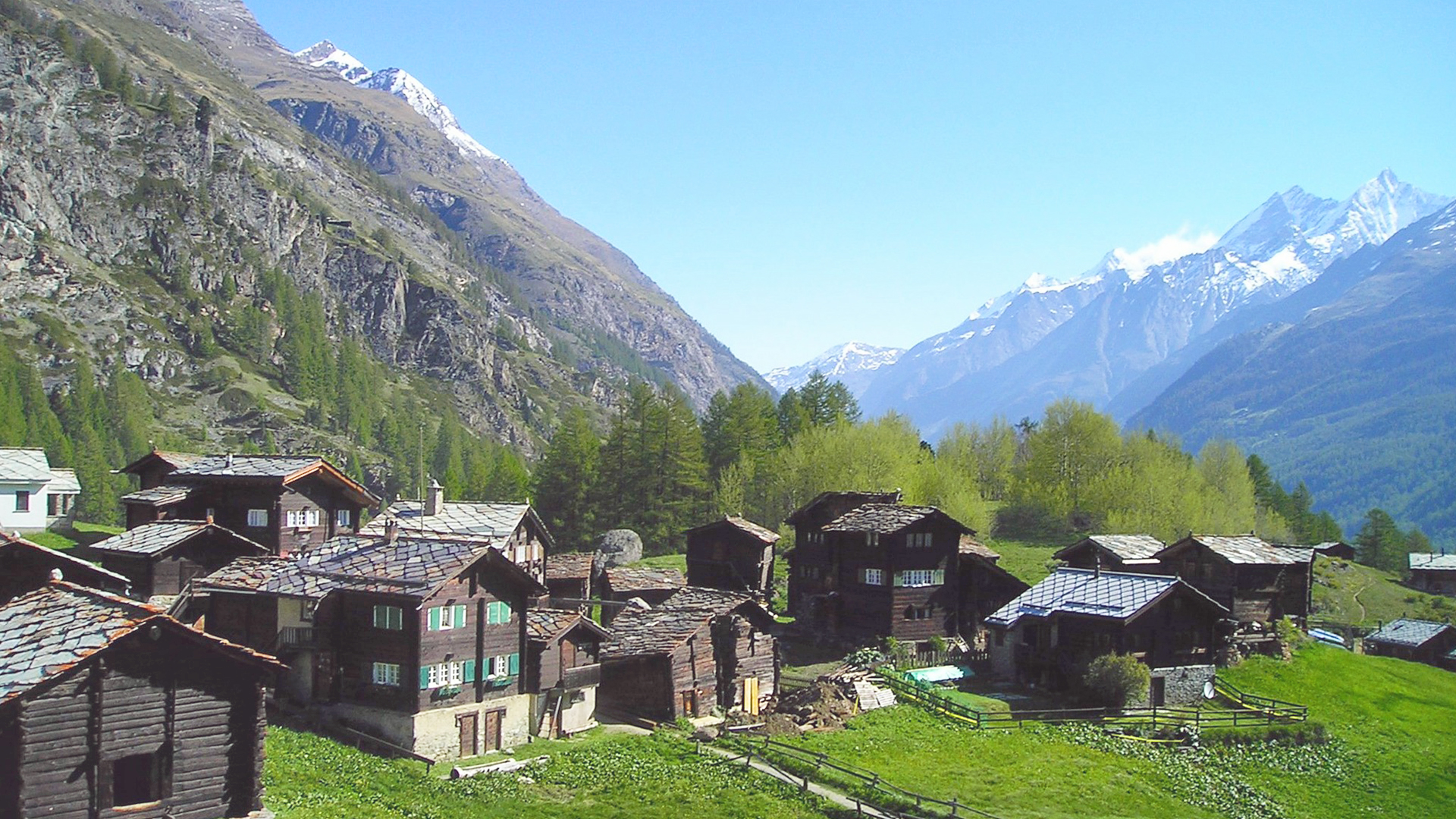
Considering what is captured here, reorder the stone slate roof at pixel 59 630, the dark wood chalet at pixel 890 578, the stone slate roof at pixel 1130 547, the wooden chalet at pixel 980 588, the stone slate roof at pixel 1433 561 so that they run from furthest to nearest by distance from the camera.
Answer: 1. the stone slate roof at pixel 1433 561
2. the stone slate roof at pixel 1130 547
3. the wooden chalet at pixel 980 588
4. the dark wood chalet at pixel 890 578
5. the stone slate roof at pixel 59 630

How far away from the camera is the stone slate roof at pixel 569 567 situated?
7125cm

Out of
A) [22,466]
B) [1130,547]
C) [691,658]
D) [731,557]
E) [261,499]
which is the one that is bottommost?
[691,658]

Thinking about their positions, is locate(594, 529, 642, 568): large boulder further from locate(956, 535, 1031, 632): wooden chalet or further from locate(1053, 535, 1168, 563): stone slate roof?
locate(1053, 535, 1168, 563): stone slate roof

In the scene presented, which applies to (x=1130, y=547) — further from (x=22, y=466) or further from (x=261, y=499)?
(x=22, y=466)

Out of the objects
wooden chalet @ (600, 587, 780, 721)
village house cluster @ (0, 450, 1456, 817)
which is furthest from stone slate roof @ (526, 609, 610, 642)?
wooden chalet @ (600, 587, 780, 721)

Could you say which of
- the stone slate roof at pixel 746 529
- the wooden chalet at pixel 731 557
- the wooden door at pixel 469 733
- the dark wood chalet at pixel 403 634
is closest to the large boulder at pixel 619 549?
the wooden chalet at pixel 731 557

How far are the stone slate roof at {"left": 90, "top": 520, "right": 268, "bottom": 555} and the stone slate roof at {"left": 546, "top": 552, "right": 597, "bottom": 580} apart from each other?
19.4m

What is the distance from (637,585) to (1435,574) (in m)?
98.4

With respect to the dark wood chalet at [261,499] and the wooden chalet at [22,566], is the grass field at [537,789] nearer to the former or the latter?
the wooden chalet at [22,566]

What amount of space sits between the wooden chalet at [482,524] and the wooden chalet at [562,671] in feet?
47.8

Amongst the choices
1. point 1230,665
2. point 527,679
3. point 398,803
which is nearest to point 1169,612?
point 1230,665

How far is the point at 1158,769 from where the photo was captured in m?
45.0

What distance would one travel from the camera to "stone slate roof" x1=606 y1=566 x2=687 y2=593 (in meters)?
71.2

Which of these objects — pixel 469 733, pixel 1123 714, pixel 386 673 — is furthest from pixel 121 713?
pixel 1123 714
